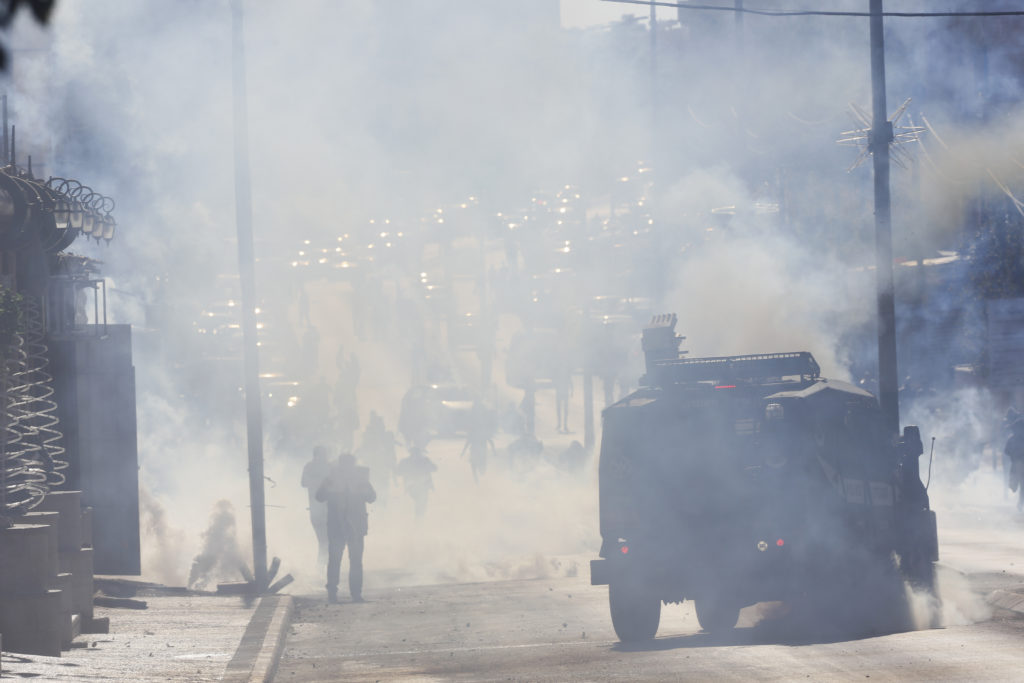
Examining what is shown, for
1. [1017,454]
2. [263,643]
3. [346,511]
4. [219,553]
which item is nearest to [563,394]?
[1017,454]

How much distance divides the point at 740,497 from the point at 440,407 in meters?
31.5

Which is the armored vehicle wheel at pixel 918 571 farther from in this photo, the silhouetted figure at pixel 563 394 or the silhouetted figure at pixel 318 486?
the silhouetted figure at pixel 563 394

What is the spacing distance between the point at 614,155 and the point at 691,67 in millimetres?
14569

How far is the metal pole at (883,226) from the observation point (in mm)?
17031

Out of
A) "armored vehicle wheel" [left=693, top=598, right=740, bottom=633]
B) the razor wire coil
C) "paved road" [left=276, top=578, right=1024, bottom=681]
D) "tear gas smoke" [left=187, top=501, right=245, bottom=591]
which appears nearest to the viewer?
"paved road" [left=276, top=578, right=1024, bottom=681]

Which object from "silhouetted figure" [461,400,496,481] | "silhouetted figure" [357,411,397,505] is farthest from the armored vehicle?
"silhouetted figure" [461,400,496,481]

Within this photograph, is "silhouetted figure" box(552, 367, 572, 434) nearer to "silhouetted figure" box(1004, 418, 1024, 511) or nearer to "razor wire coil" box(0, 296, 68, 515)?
"silhouetted figure" box(1004, 418, 1024, 511)

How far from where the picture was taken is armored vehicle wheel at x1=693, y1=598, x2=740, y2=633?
39.5 ft

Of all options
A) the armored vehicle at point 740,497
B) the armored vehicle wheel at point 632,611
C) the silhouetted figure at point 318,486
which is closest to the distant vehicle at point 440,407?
the silhouetted figure at point 318,486

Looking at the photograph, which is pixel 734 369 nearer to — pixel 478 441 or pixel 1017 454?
pixel 1017 454

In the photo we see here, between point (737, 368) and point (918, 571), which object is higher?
point (737, 368)

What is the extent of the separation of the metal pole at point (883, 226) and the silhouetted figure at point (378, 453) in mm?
13357

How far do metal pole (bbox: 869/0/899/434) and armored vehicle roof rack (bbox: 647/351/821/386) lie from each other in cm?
456

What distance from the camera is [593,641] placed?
39.3 feet
